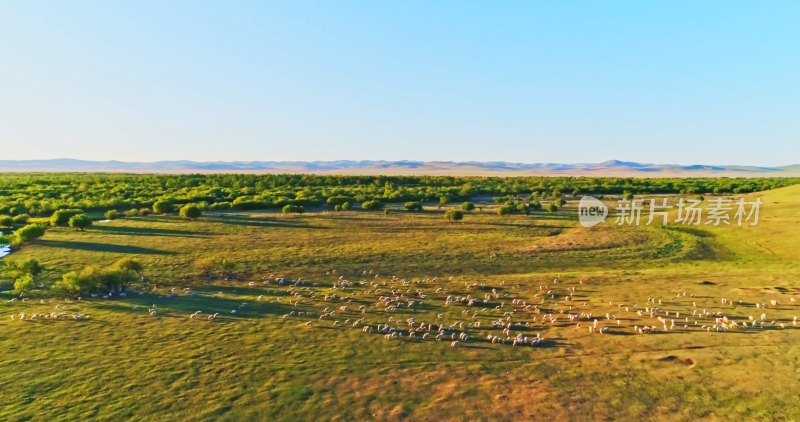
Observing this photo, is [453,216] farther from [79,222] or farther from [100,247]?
[79,222]

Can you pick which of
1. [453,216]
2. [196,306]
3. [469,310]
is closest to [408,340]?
[469,310]

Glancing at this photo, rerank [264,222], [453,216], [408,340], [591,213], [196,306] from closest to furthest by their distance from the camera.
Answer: [408,340] → [196,306] → [264,222] → [453,216] → [591,213]

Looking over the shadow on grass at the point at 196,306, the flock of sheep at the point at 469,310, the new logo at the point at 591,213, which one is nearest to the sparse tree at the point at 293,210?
the new logo at the point at 591,213

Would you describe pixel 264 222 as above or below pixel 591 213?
below

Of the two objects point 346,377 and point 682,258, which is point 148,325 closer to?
point 346,377

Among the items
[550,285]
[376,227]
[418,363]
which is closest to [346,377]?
[418,363]

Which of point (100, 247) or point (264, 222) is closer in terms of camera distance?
point (100, 247)

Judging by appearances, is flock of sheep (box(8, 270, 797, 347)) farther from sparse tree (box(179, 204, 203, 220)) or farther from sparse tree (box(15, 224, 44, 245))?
sparse tree (box(179, 204, 203, 220))
